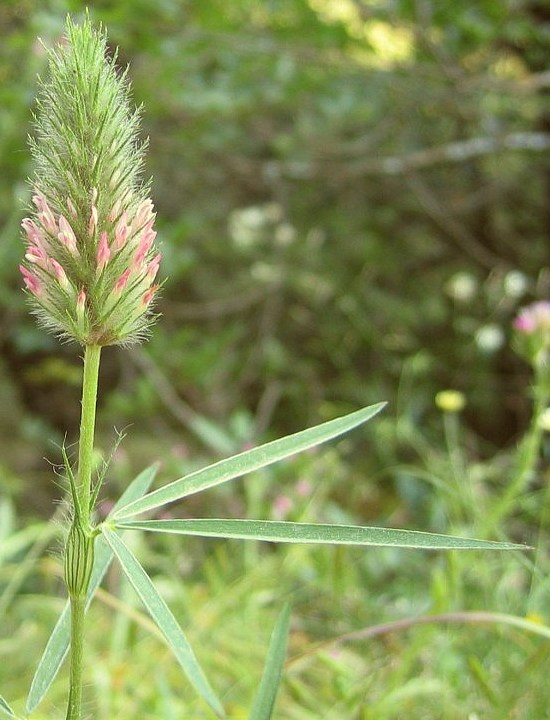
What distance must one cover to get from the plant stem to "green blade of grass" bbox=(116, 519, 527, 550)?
0.02m

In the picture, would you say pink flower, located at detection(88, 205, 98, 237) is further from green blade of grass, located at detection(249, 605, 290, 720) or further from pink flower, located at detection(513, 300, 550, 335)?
pink flower, located at detection(513, 300, 550, 335)

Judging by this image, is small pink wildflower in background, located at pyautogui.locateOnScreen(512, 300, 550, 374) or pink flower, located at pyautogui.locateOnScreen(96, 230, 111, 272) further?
small pink wildflower in background, located at pyautogui.locateOnScreen(512, 300, 550, 374)

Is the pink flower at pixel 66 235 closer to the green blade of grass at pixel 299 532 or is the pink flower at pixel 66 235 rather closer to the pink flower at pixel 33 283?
the pink flower at pixel 33 283

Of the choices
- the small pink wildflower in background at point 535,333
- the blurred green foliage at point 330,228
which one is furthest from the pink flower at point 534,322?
the blurred green foliage at point 330,228

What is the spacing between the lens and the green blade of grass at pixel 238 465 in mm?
518

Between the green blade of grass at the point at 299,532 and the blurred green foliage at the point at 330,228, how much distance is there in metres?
1.80

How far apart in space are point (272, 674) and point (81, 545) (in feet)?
0.67

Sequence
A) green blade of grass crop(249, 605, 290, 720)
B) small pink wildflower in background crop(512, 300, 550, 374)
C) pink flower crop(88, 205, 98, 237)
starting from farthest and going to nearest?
small pink wildflower in background crop(512, 300, 550, 374), green blade of grass crop(249, 605, 290, 720), pink flower crop(88, 205, 98, 237)

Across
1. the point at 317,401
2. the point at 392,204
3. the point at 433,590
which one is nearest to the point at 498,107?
the point at 392,204

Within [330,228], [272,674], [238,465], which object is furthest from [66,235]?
[330,228]

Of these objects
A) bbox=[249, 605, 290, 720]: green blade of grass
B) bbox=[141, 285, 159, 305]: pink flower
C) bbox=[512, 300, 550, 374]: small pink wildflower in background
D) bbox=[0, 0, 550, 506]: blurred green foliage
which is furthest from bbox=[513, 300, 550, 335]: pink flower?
bbox=[0, 0, 550, 506]: blurred green foliage

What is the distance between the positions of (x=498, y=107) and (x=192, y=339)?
131 cm

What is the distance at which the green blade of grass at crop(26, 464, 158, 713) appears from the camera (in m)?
0.52

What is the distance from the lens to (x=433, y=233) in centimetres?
314
